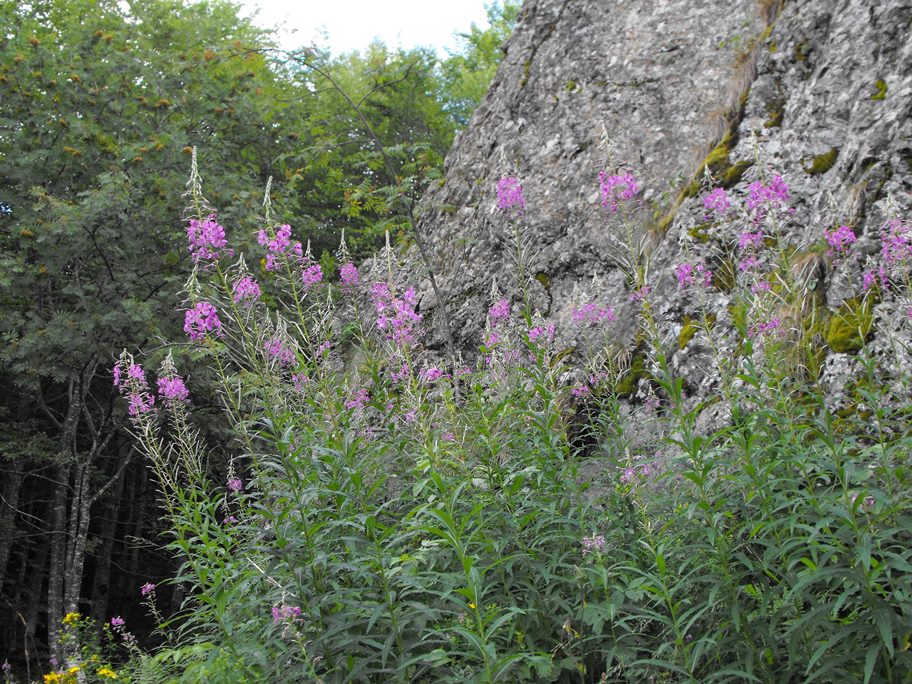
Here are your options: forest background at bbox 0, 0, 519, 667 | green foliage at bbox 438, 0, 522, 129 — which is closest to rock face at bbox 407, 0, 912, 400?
forest background at bbox 0, 0, 519, 667

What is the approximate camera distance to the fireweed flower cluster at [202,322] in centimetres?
392

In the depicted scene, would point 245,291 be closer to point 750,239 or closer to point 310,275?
point 310,275

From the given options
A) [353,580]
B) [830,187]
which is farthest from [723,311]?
[353,580]

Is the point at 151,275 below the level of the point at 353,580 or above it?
above

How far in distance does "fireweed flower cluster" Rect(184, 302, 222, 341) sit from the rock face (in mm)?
1669

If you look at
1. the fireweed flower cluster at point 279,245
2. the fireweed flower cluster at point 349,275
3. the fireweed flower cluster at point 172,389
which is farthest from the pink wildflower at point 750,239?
the fireweed flower cluster at point 172,389

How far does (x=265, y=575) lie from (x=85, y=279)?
29.3 feet

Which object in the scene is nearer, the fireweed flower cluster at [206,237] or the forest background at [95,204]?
Result: the fireweed flower cluster at [206,237]

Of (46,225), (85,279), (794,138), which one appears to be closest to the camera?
(794,138)

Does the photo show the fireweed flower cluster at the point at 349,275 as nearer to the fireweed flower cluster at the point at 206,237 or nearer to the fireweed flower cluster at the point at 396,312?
the fireweed flower cluster at the point at 396,312

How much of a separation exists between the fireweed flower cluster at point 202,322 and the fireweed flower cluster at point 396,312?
929mm

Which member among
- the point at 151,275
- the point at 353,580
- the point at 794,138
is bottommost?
the point at 353,580

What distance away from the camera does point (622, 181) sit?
3871 mm

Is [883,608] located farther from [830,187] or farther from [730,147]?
[730,147]
